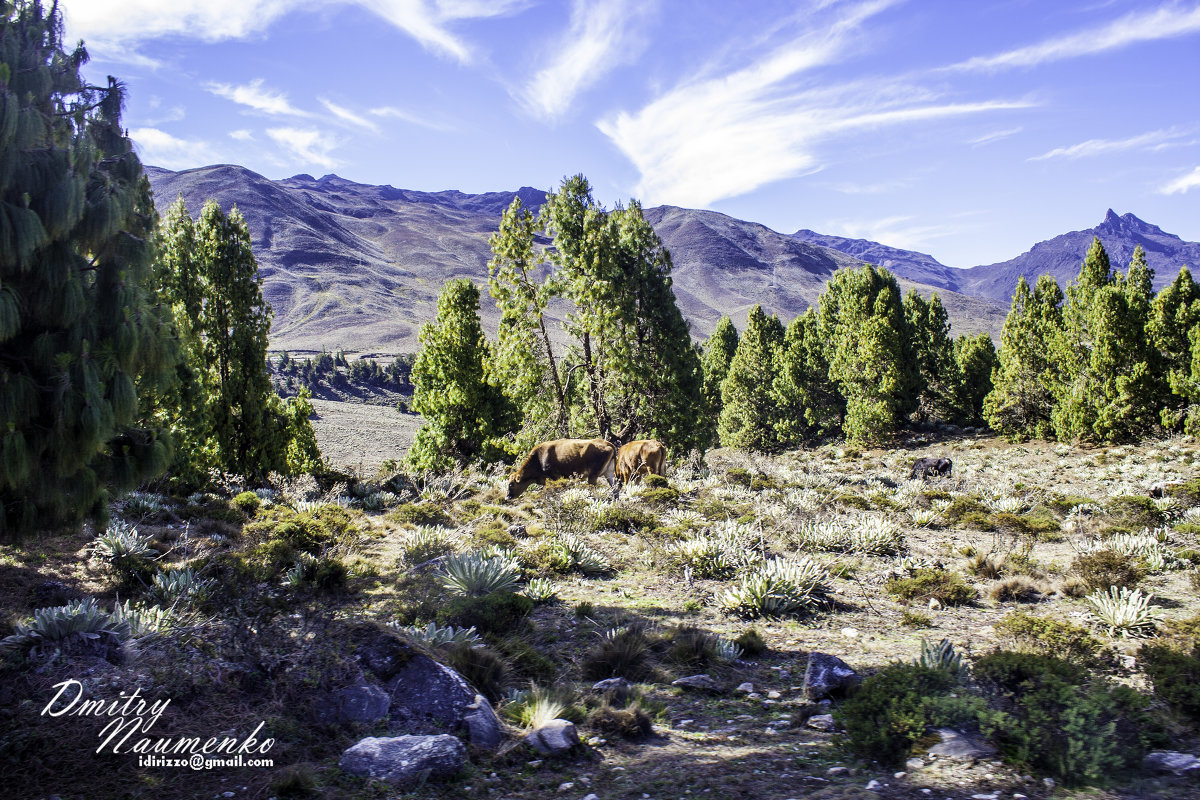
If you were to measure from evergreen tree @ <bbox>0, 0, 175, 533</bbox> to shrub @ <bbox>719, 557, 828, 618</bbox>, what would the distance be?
589 cm

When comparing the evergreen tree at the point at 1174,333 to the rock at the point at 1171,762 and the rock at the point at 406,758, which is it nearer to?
the rock at the point at 1171,762

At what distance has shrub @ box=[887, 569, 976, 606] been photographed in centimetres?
704

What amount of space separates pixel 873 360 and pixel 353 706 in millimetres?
32507

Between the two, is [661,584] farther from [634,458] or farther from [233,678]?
[634,458]

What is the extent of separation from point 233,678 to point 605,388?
48.4 feet

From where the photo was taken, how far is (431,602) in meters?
6.68

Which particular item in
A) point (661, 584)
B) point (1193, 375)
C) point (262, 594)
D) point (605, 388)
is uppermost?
point (1193, 375)

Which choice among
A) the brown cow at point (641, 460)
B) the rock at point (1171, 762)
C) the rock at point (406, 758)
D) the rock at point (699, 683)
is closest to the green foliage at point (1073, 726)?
the rock at point (1171, 762)

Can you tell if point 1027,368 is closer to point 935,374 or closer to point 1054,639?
point 935,374

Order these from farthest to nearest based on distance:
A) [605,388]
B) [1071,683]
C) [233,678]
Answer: [605,388]
[233,678]
[1071,683]

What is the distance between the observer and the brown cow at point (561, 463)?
1509 cm

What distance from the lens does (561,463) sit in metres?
15.1

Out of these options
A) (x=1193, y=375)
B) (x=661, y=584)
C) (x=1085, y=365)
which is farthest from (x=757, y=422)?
(x=661, y=584)

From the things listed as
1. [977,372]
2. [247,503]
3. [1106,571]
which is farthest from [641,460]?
[977,372]
